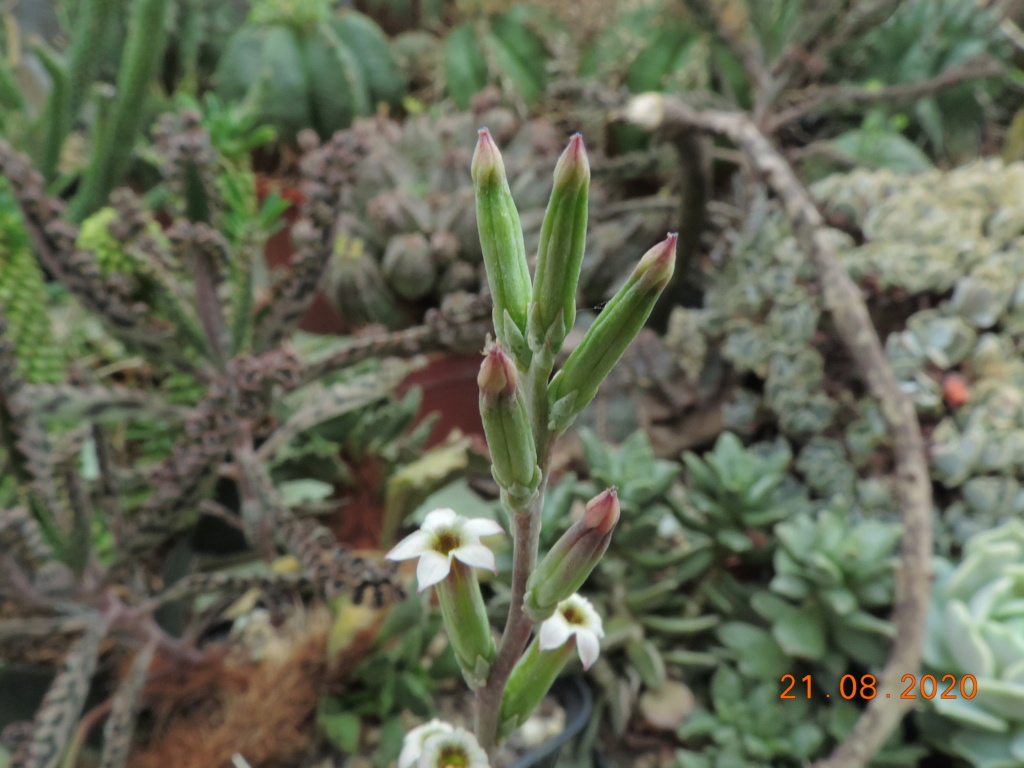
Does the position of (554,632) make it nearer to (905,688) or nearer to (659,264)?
(659,264)

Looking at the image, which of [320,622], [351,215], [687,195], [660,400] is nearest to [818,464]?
[660,400]

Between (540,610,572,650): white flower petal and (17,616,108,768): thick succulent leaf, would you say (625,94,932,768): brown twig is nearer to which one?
(540,610,572,650): white flower petal

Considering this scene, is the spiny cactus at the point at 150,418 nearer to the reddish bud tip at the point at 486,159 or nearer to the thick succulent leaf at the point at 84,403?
the thick succulent leaf at the point at 84,403

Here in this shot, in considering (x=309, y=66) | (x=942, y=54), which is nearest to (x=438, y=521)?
(x=309, y=66)

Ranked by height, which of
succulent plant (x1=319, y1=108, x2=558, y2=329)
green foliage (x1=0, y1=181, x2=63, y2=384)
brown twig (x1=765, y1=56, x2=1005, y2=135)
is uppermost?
brown twig (x1=765, y1=56, x2=1005, y2=135)

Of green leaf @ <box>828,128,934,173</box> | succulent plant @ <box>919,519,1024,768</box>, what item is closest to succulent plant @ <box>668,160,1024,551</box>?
succulent plant @ <box>919,519,1024,768</box>

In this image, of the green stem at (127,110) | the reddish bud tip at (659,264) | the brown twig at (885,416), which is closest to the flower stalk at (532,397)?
the reddish bud tip at (659,264)

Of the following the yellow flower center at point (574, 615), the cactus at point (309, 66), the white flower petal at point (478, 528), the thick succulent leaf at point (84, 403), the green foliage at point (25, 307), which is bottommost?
the yellow flower center at point (574, 615)
